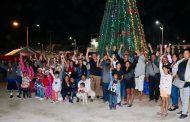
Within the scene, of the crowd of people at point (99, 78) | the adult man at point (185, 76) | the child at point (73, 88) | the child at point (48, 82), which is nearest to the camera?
the adult man at point (185, 76)

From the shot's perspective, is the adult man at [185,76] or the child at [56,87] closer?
the adult man at [185,76]

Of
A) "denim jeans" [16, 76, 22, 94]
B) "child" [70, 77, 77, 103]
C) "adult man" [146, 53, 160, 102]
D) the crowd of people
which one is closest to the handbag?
the crowd of people

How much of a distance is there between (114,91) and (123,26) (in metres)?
4.94

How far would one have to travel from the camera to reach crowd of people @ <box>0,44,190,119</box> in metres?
10.2

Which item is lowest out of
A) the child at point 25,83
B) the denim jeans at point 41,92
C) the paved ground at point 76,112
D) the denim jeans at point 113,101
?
the paved ground at point 76,112

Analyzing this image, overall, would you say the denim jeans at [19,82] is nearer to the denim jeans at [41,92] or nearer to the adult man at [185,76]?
the denim jeans at [41,92]

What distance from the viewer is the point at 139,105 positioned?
34.5ft

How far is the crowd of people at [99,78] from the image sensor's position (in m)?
10.2

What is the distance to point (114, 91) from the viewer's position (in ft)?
33.0

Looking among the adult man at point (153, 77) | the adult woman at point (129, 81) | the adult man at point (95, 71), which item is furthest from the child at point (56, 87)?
the adult man at point (153, 77)

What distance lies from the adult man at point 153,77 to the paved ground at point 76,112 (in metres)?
0.37

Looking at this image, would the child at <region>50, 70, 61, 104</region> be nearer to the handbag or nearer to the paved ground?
the paved ground

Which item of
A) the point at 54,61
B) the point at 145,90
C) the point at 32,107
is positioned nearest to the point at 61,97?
the point at 32,107

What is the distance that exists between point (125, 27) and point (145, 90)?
3.47 m
